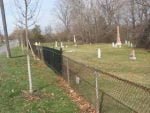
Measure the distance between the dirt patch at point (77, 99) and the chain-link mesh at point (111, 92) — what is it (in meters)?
0.14

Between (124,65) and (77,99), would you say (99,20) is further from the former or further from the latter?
(77,99)

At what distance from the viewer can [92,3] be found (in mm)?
93438

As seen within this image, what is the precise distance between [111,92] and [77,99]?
1.04 m

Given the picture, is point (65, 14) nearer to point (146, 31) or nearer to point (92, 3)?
point (92, 3)

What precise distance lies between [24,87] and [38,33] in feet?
268

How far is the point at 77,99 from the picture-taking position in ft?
35.7

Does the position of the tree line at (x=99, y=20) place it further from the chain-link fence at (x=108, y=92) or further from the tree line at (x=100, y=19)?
the chain-link fence at (x=108, y=92)

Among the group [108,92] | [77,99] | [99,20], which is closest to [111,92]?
[108,92]

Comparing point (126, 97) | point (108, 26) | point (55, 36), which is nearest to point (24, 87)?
point (126, 97)

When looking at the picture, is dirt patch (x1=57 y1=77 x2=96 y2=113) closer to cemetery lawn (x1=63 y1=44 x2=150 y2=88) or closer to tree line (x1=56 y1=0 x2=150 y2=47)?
cemetery lawn (x1=63 y1=44 x2=150 y2=88)

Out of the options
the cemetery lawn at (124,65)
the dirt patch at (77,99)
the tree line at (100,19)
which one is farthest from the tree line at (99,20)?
the dirt patch at (77,99)

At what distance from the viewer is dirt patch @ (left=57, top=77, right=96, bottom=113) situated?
30.7 feet

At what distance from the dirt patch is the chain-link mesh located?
0.45ft

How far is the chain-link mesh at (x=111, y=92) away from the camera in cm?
762
